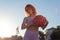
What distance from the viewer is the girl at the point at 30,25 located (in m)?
7.22

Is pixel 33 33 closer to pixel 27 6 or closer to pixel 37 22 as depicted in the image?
pixel 37 22

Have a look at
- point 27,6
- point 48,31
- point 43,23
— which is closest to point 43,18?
point 43,23

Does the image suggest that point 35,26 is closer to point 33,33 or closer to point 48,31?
point 33,33

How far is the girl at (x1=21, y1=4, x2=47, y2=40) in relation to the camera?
7.22 m

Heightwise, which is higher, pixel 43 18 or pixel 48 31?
pixel 48 31

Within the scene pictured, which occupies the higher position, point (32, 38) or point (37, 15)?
point (37, 15)

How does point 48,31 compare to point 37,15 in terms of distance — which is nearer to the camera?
point 37,15

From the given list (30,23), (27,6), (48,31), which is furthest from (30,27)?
(48,31)

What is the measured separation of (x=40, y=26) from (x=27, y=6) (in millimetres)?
684

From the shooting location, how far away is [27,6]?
7.47 meters

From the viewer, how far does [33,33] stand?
7.22 m

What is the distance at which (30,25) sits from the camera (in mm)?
7234

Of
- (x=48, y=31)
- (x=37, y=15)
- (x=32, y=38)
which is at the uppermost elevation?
(x=48, y=31)

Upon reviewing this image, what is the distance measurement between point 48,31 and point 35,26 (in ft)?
301
